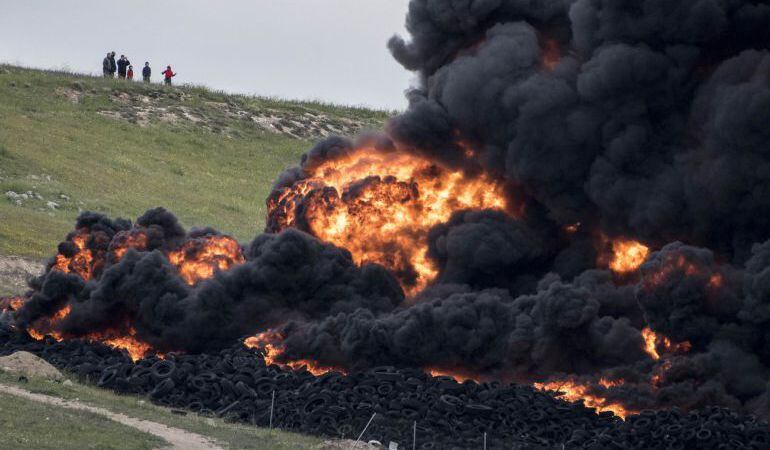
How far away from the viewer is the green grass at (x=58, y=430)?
24.3m

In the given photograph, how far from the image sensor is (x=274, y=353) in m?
36.2

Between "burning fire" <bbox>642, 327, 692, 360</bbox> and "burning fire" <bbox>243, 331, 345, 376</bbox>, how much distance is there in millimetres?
7692

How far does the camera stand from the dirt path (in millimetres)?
26797

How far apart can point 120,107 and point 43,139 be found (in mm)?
10276

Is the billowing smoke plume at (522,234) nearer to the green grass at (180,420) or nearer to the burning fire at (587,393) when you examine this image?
the burning fire at (587,393)

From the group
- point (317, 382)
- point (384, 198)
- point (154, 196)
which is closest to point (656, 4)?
point (384, 198)

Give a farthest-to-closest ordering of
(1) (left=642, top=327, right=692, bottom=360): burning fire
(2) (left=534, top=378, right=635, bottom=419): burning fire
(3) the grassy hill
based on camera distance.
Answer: (3) the grassy hill, (1) (left=642, top=327, right=692, bottom=360): burning fire, (2) (left=534, top=378, right=635, bottom=419): burning fire

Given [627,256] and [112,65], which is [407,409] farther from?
[112,65]

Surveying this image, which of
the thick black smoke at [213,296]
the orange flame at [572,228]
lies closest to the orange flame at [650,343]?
the orange flame at [572,228]

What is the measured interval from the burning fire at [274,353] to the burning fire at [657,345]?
7692 millimetres

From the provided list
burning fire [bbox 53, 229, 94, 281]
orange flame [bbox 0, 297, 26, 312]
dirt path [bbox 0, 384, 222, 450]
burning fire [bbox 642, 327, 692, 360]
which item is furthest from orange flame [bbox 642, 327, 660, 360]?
orange flame [bbox 0, 297, 26, 312]

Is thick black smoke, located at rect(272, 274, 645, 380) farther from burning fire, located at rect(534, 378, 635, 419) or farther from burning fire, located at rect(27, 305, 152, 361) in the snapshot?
burning fire, located at rect(27, 305, 152, 361)

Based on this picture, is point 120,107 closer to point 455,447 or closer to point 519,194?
point 519,194

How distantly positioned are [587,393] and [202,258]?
13366mm
